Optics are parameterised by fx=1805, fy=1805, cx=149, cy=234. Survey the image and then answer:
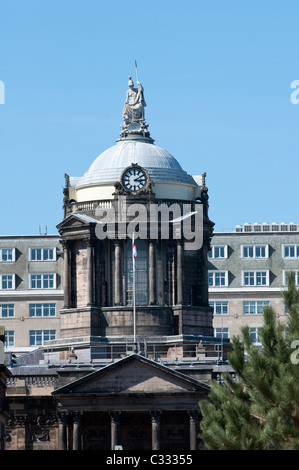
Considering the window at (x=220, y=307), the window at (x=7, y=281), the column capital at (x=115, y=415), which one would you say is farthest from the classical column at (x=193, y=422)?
the window at (x=7, y=281)

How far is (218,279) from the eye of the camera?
200 m

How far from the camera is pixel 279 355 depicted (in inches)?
3226

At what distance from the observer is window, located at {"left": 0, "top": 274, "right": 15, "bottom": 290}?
650 feet

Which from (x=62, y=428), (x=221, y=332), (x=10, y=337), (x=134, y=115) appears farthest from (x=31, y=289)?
(x=62, y=428)

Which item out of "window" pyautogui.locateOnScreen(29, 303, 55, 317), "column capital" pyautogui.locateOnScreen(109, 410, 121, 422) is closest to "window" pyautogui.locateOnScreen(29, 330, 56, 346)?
"window" pyautogui.locateOnScreen(29, 303, 55, 317)

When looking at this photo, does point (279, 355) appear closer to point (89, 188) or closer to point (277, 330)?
point (277, 330)

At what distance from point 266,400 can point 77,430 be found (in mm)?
60981

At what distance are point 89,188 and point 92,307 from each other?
1068cm

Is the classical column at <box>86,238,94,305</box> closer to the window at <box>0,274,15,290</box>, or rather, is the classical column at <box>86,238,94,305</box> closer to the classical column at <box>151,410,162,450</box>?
the classical column at <box>151,410,162,450</box>

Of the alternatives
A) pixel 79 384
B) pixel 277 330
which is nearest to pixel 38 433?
pixel 79 384

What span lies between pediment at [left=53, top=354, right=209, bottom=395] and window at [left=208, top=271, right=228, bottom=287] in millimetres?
58701

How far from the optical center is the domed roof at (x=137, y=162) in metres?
156

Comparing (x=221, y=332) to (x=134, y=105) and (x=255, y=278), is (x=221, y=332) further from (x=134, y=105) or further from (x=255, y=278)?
(x=134, y=105)

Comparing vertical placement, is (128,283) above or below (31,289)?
below
